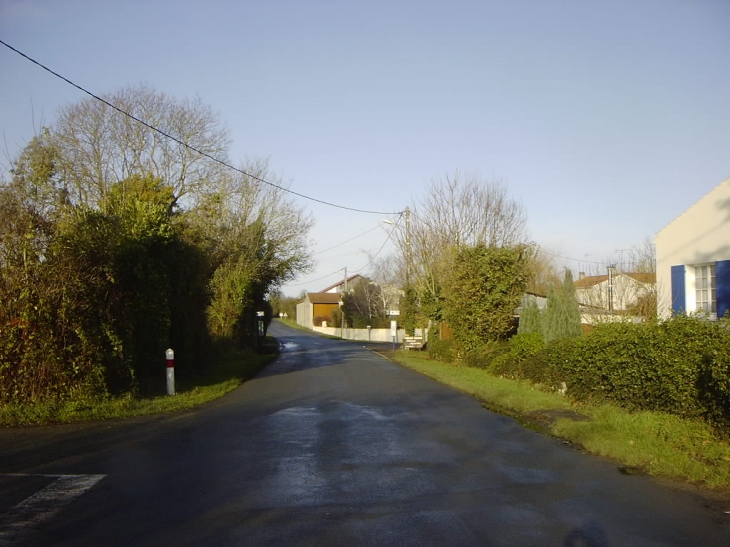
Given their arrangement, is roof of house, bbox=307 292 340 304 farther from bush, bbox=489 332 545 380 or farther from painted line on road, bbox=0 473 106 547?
painted line on road, bbox=0 473 106 547

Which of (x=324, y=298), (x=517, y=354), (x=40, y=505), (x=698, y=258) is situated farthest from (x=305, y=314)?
(x=40, y=505)

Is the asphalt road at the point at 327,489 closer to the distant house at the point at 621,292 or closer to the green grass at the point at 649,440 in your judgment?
the green grass at the point at 649,440

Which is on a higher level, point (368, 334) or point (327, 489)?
point (327, 489)

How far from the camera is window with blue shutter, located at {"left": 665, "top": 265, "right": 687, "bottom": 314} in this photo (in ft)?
64.8

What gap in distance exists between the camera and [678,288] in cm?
1997

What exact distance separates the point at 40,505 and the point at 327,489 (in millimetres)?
2969

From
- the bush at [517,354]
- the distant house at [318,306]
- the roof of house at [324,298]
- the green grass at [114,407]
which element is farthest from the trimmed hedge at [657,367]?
the roof of house at [324,298]

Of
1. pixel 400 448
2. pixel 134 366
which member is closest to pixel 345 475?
pixel 400 448

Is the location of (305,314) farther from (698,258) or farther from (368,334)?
(698,258)

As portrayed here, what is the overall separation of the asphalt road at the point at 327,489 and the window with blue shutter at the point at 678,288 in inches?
342

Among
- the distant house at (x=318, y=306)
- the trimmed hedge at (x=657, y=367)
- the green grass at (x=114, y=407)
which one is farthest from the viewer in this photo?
the distant house at (x=318, y=306)

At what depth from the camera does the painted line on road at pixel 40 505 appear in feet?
21.1

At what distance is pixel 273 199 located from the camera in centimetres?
4028

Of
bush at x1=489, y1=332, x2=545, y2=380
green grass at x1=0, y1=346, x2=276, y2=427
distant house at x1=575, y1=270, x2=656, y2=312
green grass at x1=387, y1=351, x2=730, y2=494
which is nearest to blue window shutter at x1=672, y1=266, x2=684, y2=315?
distant house at x1=575, y1=270, x2=656, y2=312
